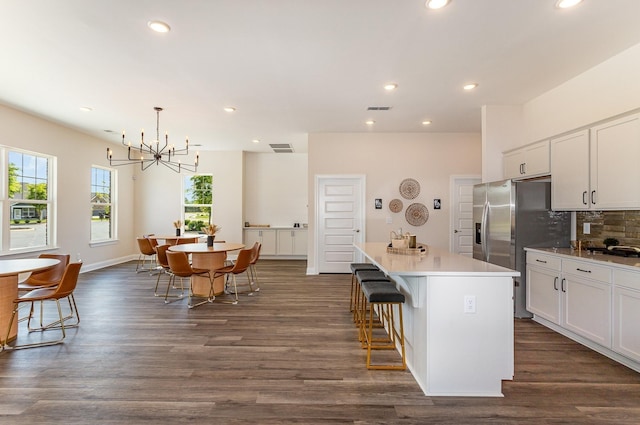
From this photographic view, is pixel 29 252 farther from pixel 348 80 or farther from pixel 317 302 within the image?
pixel 348 80

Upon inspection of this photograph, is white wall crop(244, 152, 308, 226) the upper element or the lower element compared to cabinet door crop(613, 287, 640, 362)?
upper

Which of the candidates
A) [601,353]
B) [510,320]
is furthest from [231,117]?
[601,353]

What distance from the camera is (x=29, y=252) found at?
17.7ft

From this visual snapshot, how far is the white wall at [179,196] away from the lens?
8.40 meters

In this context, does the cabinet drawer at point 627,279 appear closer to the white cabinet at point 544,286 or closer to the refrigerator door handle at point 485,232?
the white cabinet at point 544,286

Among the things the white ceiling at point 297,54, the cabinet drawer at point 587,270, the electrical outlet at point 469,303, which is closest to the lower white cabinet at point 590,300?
the cabinet drawer at point 587,270

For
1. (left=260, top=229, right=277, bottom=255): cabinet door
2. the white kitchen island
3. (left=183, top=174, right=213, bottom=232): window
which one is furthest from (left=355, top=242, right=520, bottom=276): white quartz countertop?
(left=183, top=174, right=213, bottom=232): window

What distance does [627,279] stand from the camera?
257cm

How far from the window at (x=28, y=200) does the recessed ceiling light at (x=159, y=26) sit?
429 centimetres

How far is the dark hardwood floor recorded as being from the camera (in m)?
2.05

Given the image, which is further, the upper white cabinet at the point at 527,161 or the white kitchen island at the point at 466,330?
the upper white cabinet at the point at 527,161

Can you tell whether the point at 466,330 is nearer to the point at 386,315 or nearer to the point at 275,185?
the point at 386,315

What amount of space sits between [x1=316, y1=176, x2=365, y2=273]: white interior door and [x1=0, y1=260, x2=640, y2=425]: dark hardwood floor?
265cm

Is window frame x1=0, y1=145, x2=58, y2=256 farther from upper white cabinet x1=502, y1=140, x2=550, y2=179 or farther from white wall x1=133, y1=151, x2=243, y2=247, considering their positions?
upper white cabinet x1=502, y1=140, x2=550, y2=179
